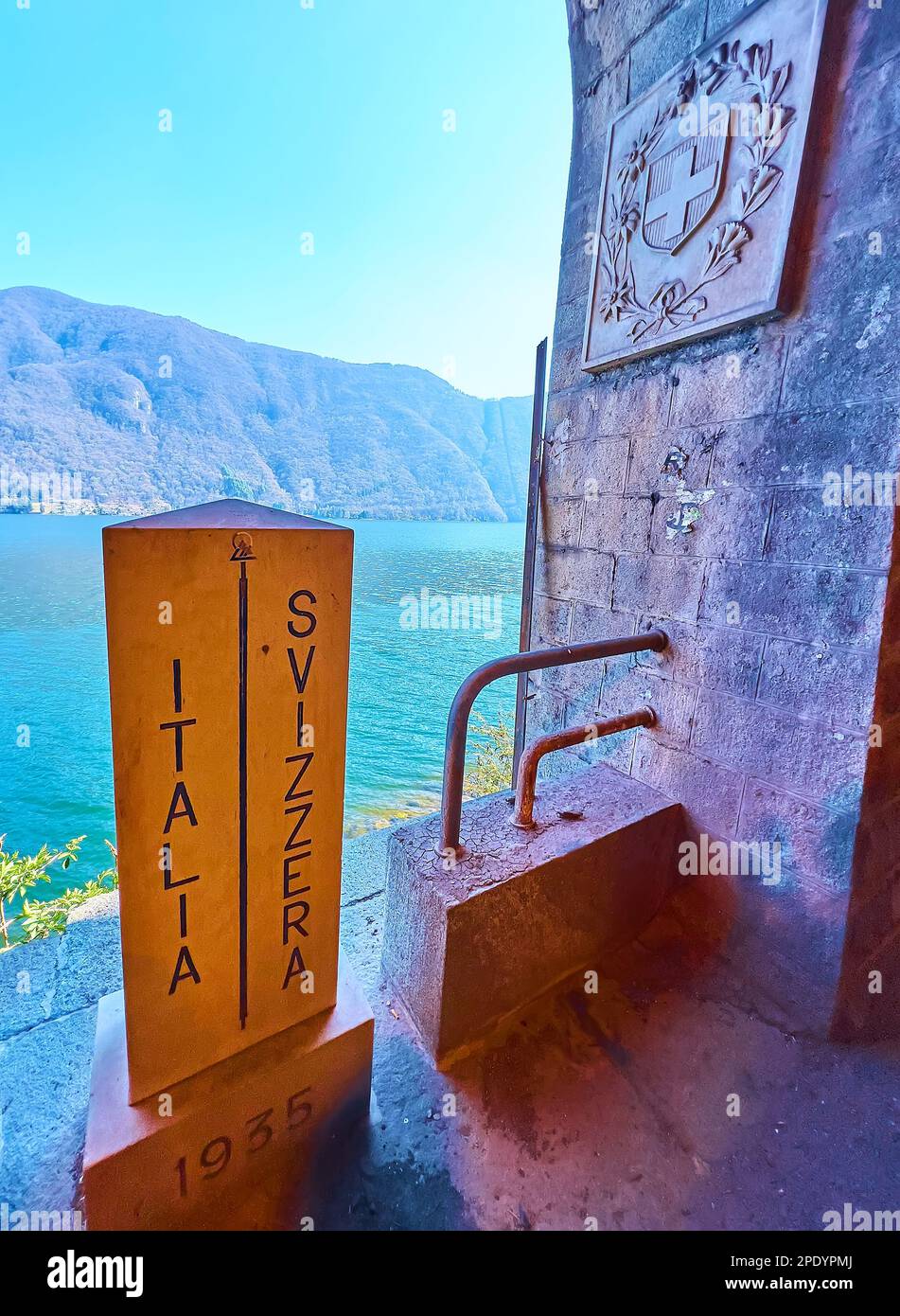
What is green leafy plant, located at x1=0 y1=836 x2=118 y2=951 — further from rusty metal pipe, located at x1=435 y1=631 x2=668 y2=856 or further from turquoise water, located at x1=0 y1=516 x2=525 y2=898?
turquoise water, located at x1=0 y1=516 x2=525 y2=898

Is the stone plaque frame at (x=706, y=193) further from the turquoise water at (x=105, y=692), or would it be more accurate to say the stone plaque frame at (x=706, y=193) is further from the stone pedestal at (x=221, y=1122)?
the stone pedestal at (x=221, y=1122)

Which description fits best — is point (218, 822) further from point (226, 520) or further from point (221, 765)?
point (226, 520)

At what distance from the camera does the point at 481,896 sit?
5.50 ft

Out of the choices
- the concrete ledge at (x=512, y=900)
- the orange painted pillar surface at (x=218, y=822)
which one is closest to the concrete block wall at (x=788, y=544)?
the concrete ledge at (x=512, y=900)

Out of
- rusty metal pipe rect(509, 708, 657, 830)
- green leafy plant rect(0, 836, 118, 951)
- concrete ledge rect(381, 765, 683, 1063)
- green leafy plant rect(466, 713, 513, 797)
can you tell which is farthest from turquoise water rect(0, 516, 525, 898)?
green leafy plant rect(466, 713, 513, 797)

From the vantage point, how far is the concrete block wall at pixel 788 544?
5.23 ft

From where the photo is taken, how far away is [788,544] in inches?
71.4

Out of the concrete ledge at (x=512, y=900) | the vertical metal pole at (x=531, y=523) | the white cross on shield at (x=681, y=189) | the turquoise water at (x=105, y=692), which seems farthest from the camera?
the turquoise water at (x=105, y=692)

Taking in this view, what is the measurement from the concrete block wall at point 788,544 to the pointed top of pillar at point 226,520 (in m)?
1.51

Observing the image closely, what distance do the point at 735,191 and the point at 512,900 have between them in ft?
8.27

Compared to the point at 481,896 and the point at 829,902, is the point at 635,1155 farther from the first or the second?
the point at 829,902

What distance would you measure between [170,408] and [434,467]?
93.3ft

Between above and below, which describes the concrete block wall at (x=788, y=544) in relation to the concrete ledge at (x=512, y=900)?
above

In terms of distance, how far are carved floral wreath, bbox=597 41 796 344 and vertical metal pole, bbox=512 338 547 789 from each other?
1.64 feet
